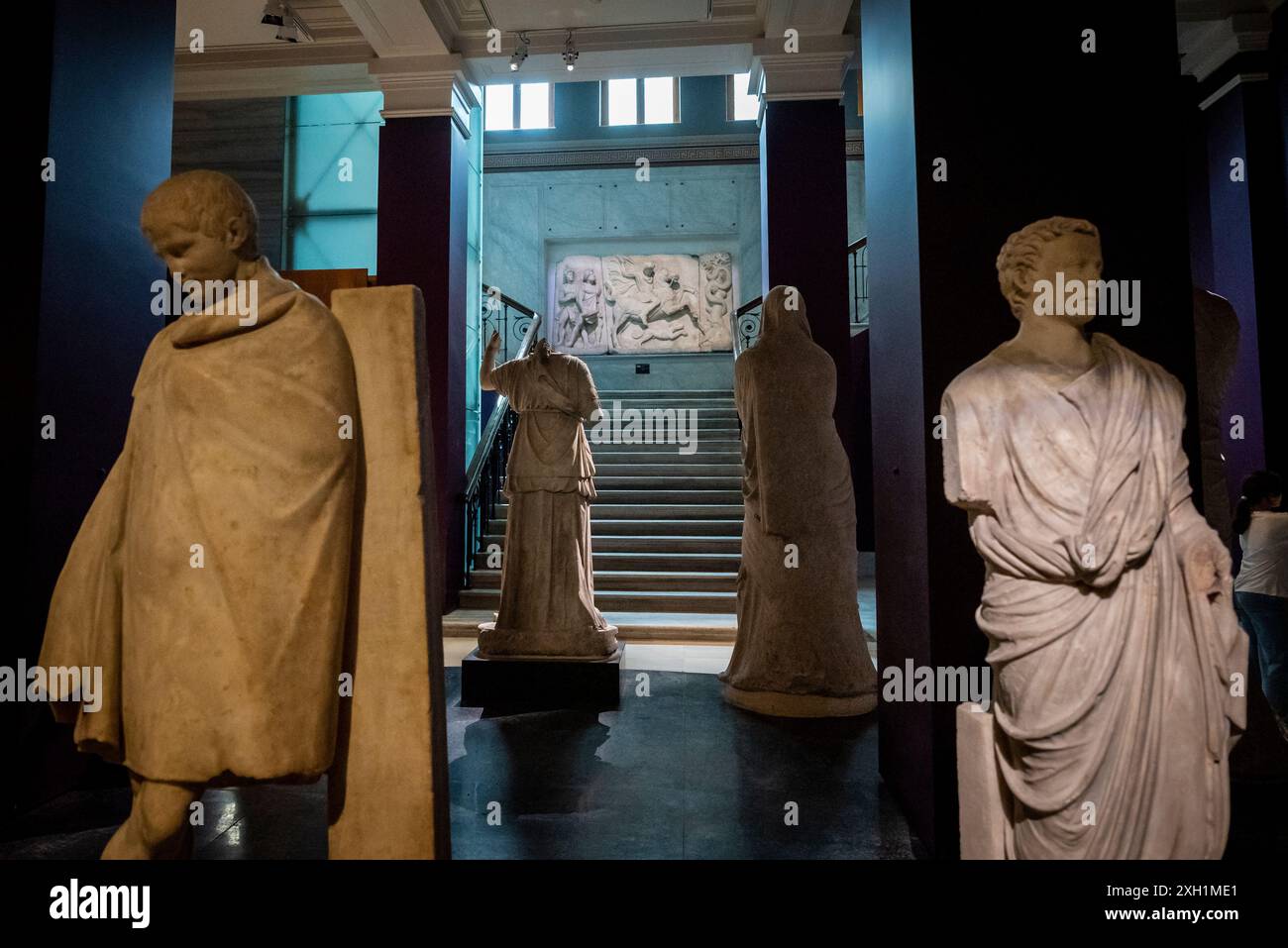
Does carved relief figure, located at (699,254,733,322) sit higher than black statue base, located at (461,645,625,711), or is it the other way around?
carved relief figure, located at (699,254,733,322)

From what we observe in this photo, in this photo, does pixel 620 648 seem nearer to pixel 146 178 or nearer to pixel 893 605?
pixel 893 605

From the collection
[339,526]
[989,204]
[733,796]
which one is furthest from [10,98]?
[733,796]

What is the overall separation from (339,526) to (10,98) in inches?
121

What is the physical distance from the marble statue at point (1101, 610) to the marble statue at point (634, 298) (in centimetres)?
1195

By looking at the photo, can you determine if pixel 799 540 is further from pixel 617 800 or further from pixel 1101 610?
pixel 1101 610

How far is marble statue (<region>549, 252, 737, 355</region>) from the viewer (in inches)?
533

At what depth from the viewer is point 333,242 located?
10219 mm

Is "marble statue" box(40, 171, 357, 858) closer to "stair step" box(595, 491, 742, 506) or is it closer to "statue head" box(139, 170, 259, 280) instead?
"statue head" box(139, 170, 259, 280)

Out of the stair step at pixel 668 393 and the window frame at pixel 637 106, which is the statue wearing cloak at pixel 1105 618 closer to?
the stair step at pixel 668 393

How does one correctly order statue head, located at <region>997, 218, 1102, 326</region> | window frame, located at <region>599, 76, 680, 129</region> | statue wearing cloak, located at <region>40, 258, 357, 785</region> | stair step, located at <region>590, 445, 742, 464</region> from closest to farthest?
statue wearing cloak, located at <region>40, 258, 357, 785</region>
statue head, located at <region>997, 218, 1102, 326</region>
stair step, located at <region>590, 445, 742, 464</region>
window frame, located at <region>599, 76, 680, 129</region>

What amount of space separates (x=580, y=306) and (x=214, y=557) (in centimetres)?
1255

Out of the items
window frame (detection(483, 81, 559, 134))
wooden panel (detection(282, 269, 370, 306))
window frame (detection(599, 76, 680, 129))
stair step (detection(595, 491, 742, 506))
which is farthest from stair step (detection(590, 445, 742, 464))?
window frame (detection(483, 81, 559, 134))

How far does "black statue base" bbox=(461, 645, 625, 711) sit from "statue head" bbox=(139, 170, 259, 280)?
124 inches
